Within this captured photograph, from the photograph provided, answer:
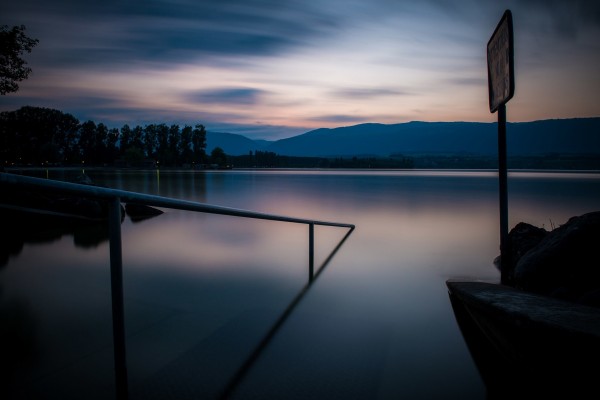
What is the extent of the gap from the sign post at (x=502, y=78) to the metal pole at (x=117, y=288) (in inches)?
152

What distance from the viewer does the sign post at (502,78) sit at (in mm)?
3857

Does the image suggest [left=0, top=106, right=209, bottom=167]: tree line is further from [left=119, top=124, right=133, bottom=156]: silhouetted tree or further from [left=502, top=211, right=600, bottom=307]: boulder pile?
[left=502, top=211, right=600, bottom=307]: boulder pile

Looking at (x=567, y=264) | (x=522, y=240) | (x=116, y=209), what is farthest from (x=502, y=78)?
(x=116, y=209)

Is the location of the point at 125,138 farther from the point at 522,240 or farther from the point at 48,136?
the point at 522,240

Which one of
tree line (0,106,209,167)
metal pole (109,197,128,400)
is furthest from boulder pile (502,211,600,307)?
tree line (0,106,209,167)

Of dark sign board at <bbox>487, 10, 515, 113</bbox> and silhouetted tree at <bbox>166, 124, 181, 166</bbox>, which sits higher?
silhouetted tree at <bbox>166, 124, 181, 166</bbox>

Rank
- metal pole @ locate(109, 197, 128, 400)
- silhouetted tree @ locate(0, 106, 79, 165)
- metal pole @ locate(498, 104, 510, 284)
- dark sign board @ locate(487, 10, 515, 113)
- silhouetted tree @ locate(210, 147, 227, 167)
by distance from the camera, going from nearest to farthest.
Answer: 1. metal pole @ locate(109, 197, 128, 400)
2. dark sign board @ locate(487, 10, 515, 113)
3. metal pole @ locate(498, 104, 510, 284)
4. silhouetted tree @ locate(0, 106, 79, 165)
5. silhouetted tree @ locate(210, 147, 227, 167)

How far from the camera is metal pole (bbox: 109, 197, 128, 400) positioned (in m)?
1.80

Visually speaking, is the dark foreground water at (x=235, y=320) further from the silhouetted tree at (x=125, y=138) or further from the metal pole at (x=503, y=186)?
the silhouetted tree at (x=125, y=138)

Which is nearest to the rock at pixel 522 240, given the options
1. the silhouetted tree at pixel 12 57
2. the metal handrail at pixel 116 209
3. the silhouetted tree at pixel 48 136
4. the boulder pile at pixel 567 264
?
the boulder pile at pixel 567 264

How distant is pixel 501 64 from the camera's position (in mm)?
4215

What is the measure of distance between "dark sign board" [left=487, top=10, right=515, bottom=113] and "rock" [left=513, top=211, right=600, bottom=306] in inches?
68.9

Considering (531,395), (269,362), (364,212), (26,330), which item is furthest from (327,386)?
(364,212)

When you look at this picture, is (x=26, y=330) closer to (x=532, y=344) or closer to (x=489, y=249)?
(x=532, y=344)
